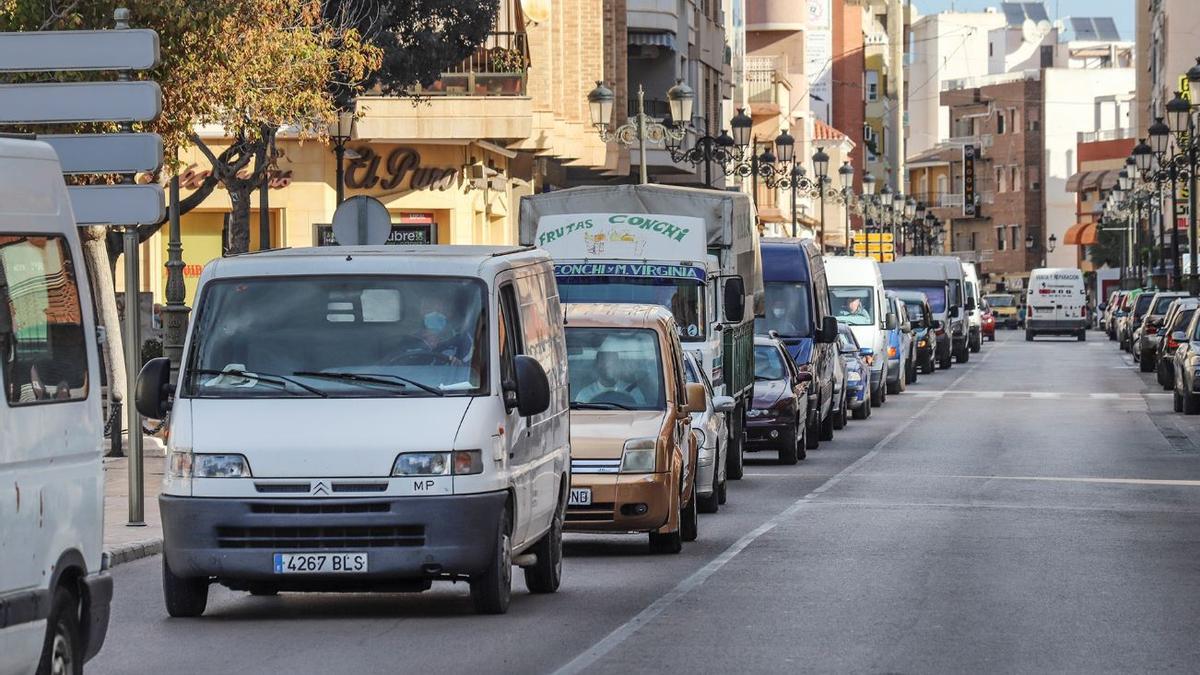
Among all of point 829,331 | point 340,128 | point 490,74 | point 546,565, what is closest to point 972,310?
point 490,74

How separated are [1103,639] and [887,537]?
6.29 metres

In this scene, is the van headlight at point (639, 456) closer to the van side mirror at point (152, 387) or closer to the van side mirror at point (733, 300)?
the van side mirror at point (152, 387)

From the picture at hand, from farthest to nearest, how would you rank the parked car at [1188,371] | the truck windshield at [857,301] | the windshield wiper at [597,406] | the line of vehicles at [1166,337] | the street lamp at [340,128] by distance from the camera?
the truck windshield at [857,301] → the line of vehicles at [1166,337] → the parked car at [1188,371] → the street lamp at [340,128] → the windshield wiper at [597,406]

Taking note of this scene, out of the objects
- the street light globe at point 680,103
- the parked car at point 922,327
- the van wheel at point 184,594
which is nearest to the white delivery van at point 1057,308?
the parked car at point 922,327

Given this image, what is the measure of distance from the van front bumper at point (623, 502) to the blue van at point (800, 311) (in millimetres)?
15678

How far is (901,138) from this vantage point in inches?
7274

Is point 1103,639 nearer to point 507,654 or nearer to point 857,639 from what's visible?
point 857,639

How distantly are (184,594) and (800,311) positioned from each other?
815 inches

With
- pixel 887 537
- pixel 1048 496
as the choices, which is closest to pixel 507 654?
pixel 887 537

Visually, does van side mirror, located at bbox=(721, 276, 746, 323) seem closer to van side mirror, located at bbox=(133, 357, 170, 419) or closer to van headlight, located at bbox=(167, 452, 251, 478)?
van side mirror, located at bbox=(133, 357, 170, 419)

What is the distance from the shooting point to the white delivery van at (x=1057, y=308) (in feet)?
306

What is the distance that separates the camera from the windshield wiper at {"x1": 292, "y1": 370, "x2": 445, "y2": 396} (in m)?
13.1

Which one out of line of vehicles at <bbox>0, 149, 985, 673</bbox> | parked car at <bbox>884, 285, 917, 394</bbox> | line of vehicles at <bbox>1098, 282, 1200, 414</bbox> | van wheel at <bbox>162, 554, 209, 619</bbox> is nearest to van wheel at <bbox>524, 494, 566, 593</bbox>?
Answer: line of vehicles at <bbox>0, 149, 985, 673</bbox>

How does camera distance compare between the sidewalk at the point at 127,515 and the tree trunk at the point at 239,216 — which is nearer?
the sidewalk at the point at 127,515
